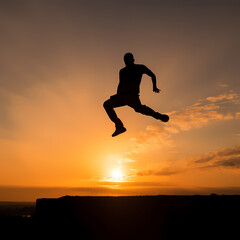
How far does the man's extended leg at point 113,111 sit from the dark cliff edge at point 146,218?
305 centimetres

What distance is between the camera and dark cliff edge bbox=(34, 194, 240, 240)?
163 inches

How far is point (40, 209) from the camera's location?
16.5 feet

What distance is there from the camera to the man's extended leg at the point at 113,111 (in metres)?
7.04

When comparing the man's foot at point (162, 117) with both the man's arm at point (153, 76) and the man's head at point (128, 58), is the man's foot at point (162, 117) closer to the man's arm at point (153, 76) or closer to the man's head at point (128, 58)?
Answer: the man's arm at point (153, 76)

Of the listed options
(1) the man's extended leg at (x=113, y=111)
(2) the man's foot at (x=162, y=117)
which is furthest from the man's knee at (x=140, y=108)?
(2) the man's foot at (x=162, y=117)

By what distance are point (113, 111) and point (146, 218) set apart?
12.2ft

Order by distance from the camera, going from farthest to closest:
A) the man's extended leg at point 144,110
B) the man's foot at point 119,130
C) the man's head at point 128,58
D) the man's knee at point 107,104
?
1. the man's foot at point 119,130
2. the man's knee at point 107,104
3. the man's extended leg at point 144,110
4. the man's head at point 128,58

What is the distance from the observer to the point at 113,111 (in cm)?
739

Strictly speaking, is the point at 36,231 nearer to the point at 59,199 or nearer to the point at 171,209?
the point at 59,199

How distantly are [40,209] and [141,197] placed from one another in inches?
84.3

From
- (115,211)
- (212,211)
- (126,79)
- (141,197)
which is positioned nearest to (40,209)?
(115,211)

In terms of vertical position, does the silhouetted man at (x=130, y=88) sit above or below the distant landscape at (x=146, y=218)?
above

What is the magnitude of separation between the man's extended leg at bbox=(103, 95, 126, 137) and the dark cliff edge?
3054 millimetres

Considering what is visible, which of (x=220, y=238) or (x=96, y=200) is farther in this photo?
(x=96, y=200)
